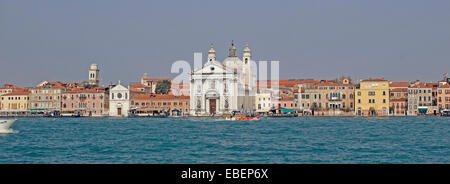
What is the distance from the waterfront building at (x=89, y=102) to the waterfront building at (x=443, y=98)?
121 ft

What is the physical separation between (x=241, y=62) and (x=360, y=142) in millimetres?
55031

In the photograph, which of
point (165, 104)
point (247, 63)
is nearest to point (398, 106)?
point (247, 63)

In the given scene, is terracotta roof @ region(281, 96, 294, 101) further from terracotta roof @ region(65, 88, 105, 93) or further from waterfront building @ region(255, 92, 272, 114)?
terracotta roof @ region(65, 88, 105, 93)

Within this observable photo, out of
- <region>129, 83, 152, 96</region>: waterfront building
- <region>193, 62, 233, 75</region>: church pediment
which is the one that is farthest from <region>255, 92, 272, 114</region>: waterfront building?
<region>129, 83, 152, 96</region>: waterfront building

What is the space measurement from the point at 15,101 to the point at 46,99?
408cm

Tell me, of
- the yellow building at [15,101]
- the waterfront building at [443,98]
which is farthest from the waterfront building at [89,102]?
the waterfront building at [443,98]

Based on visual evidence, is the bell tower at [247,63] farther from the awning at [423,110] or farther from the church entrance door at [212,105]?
the awning at [423,110]

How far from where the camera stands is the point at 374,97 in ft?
196

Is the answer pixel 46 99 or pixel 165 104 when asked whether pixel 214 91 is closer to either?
pixel 165 104

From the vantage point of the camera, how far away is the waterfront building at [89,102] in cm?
6888

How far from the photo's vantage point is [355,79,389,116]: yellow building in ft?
196

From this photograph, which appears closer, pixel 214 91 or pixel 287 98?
pixel 214 91

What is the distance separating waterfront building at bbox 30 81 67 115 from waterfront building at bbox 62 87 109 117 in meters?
1.66
